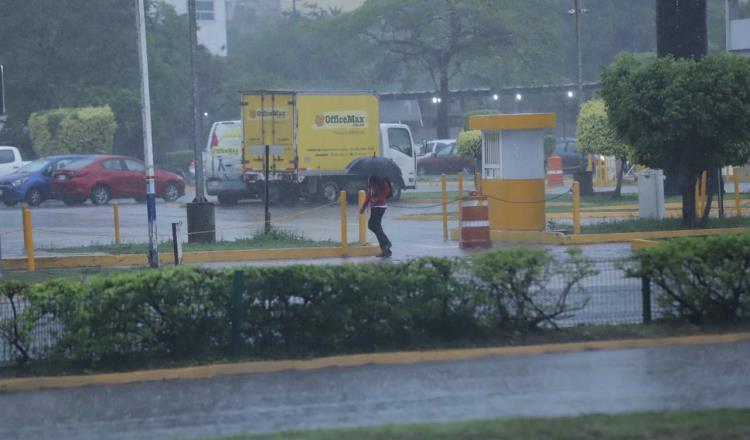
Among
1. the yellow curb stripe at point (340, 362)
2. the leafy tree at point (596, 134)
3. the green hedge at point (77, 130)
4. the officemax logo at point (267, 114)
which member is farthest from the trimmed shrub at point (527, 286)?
the green hedge at point (77, 130)

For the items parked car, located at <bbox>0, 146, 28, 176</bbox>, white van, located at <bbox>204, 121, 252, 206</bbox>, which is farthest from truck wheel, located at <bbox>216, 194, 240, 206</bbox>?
parked car, located at <bbox>0, 146, 28, 176</bbox>

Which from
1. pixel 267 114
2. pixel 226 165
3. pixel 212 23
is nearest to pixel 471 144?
pixel 267 114

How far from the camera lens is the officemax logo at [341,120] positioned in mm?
34375

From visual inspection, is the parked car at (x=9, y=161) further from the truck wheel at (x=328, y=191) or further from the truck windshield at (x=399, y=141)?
the truck windshield at (x=399, y=141)

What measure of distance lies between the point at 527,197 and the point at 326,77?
183ft

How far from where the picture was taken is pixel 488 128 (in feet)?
72.8

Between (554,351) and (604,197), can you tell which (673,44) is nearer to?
(604,197)

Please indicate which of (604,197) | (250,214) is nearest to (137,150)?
(250,214)

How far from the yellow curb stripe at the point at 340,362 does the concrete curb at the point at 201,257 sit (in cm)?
912

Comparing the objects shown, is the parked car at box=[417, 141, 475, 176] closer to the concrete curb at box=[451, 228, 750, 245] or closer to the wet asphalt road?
the concrete curb at box=[451, 228, 750, 245]

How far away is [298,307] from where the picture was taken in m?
11.2

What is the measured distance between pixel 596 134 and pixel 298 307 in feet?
75.2

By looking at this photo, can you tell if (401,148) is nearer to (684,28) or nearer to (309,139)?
(309,139)

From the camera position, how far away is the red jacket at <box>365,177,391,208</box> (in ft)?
64.9
